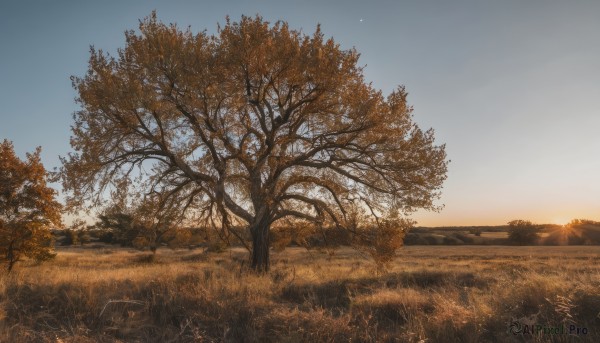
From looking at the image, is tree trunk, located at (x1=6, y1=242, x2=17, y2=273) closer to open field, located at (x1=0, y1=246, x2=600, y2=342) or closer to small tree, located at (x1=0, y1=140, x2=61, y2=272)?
small tree, located at (x1=0, y1=140, x2=61, y2=272)

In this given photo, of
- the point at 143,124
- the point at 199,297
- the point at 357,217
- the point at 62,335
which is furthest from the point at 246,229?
the point at 62,335

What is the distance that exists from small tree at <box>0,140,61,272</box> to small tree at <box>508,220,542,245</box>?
7074 centimetres

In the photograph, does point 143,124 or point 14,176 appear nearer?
point 143,124

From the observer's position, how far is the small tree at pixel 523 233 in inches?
2660

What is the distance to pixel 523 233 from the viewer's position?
6806cm

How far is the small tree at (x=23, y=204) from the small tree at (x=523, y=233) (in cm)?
7074

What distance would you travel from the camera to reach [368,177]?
1714cm

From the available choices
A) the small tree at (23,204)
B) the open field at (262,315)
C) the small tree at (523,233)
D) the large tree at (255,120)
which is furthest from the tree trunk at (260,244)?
the small tree at (523,233)

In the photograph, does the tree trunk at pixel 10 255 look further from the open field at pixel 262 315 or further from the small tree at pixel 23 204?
the open field at pixel 262 315

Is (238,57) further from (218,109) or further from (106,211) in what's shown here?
(106,211)

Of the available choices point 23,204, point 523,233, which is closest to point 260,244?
point 23,204

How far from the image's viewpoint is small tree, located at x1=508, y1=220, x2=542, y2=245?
6757 centimetres

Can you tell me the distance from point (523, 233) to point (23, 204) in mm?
73117

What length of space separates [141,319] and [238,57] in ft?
33.9
